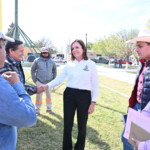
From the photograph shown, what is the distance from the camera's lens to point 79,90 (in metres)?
2.55

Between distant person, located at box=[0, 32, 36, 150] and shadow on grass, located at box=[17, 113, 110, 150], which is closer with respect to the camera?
distant person, located at box=[0, 32, 36, 150]

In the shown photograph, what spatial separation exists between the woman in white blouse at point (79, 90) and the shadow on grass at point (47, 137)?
510 millimetres

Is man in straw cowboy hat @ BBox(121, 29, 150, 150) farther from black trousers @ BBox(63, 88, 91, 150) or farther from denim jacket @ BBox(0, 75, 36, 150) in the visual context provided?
denim jacket @ BBox(0, 75, 36, 150)

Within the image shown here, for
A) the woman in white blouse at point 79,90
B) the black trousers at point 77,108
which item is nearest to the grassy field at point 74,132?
the black trousers at point 77,108

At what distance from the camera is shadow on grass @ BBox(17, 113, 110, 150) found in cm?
299

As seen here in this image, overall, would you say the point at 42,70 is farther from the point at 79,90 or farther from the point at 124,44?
the point at 124,44

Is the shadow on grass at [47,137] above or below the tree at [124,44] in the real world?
below

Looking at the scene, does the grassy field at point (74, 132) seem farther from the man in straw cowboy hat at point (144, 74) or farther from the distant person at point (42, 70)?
the man in straw cowboy hat at point (144, 74)

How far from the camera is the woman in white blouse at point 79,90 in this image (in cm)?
255

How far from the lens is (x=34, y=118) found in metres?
0.99

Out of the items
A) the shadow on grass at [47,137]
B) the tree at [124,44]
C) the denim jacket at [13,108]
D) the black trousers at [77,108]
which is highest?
the tree at [124,44]

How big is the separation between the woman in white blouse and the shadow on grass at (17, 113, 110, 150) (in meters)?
0.51

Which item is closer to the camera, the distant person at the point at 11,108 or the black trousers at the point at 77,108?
the distant person at the point at 11,108

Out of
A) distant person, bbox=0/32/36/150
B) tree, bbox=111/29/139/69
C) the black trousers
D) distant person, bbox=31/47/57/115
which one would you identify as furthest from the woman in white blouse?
tree, bbox=111/29/139/69
